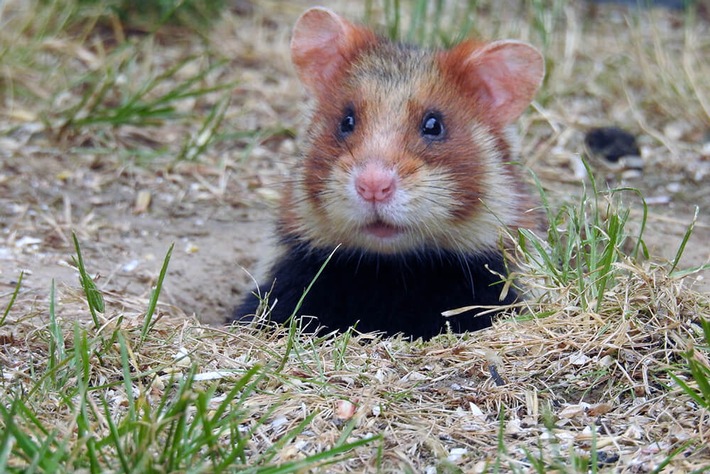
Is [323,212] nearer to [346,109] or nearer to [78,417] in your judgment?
[346,109]

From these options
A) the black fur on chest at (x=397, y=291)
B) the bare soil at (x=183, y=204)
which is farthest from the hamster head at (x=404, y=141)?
the bare soil at (x=183, y=204)

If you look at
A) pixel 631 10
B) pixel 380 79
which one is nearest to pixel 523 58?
pixel 380 79

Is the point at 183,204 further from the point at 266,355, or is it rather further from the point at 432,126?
the point at 266,355

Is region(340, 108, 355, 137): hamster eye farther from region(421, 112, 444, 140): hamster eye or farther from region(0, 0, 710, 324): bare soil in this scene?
region(0, 0, 710, 324): bare soil

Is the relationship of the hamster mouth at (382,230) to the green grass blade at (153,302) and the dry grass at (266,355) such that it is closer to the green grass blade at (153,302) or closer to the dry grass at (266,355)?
the dry grass at (266,355)

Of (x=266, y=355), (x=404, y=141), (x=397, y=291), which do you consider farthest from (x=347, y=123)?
(x=266, y=355)

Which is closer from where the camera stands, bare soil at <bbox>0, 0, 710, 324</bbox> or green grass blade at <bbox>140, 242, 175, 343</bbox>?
green grass blade at <bbox>140, 242, 175, 343</bbox>

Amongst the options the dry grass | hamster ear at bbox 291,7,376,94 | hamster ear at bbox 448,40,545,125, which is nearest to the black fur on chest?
the dry grass
